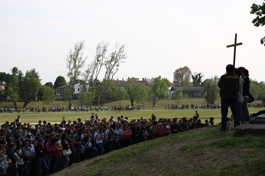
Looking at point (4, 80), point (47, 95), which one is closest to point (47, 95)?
point (47, 95)

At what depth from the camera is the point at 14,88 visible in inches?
4021

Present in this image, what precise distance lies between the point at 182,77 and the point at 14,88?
85359mm

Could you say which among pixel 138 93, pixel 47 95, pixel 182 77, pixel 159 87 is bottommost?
pixel 47 95

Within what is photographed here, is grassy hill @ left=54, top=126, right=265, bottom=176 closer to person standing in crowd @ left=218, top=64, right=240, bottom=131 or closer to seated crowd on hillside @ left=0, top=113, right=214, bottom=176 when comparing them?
person standing in crowd @ left=218, top=64, right=240, bottom=131

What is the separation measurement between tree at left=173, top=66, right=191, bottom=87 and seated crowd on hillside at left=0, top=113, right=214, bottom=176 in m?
150

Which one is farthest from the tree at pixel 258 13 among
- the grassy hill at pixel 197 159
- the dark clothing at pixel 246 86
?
the grassy hill at pixel 197 159

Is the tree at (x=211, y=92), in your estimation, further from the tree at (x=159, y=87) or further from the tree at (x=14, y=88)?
the tree at (x=14, y=88)

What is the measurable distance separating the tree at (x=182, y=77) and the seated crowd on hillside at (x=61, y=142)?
150m

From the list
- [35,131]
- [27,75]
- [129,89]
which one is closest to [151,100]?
[129,89]

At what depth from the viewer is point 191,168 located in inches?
328

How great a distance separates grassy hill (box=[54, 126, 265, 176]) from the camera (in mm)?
7816

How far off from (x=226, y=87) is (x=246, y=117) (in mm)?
3041

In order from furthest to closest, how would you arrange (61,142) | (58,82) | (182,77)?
(182,77)
(58,82)
(61,142)

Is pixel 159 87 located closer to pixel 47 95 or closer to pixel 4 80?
pixel 47 95
